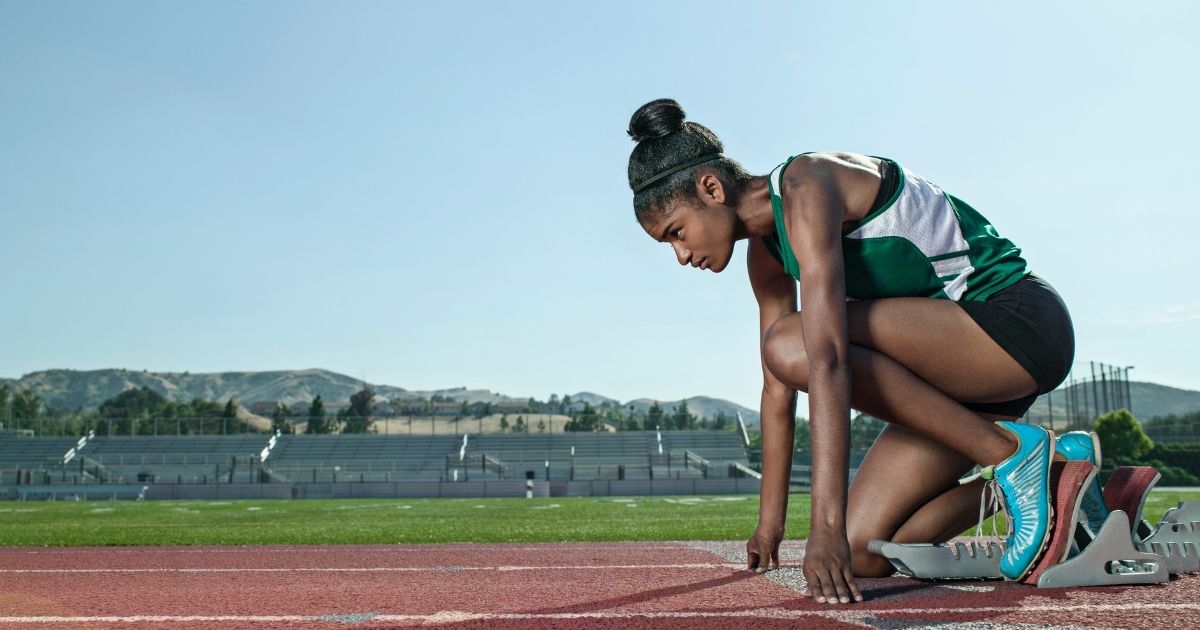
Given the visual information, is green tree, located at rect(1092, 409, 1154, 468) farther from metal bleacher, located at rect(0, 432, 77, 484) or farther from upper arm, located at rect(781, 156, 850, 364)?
metal bleacher, located at rect(0, 432, 77, 484)

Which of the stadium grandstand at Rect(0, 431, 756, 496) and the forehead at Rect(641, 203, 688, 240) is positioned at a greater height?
the forehead at Rect(641, 203, 688, 240)

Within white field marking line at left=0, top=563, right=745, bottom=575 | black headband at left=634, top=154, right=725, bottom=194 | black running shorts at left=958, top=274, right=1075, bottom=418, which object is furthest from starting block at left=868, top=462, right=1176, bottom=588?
black headband at left=634, top=154, right=725, bottom=194

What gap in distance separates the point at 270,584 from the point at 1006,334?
2.56 metres

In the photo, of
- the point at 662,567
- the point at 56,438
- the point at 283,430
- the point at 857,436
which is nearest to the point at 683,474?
the point at 857,436

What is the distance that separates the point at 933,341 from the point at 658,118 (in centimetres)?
100

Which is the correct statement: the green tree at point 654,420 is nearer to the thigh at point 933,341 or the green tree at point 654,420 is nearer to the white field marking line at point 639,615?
the thigh at point 933,341

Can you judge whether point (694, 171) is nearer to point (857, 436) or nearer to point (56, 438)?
point (857, 436)

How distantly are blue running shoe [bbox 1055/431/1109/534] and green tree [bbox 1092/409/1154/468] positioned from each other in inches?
1454

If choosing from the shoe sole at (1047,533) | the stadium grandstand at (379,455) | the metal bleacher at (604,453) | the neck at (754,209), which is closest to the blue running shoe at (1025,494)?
the shoe sole at (1047,533)

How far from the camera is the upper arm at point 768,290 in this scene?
324cm

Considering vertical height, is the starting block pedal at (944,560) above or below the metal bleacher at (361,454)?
above

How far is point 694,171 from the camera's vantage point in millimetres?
2631

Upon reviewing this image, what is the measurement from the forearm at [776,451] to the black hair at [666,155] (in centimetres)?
87

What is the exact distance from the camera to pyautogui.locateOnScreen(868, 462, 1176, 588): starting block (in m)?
2.49
